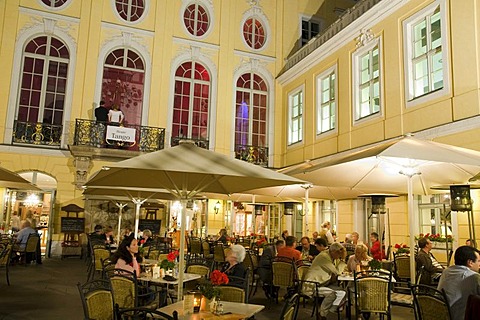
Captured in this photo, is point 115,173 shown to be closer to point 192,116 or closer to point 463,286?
point 463,286

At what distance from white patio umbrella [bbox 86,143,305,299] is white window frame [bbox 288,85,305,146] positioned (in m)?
11.0

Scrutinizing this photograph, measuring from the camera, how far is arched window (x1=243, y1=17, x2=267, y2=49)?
59.7 ft

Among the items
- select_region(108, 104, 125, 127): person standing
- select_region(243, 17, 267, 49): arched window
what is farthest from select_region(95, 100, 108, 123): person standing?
select_region(243, 17, 267, 49): arched window

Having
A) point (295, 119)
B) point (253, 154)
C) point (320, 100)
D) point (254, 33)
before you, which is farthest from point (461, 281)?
point (254, 33)

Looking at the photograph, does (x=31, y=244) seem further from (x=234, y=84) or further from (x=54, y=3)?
(x=234, y=84)

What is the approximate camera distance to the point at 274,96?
18.1m

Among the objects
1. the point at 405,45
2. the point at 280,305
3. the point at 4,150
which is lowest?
the point at 280,305

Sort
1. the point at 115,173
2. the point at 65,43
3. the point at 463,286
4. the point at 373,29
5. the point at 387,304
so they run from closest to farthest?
the point at 463,286 < the point at 115,173 < the point at 387,304 < the point at 373,29 < the point at 65,43

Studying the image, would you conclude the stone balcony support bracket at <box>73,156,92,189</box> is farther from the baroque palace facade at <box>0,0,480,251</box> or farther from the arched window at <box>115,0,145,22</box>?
the arched window at <box>115,0,145,22</box>

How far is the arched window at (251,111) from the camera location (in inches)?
698

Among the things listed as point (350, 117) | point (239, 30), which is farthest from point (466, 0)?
point (239, 30)

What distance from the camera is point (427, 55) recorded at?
34.4ft

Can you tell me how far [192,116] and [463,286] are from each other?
13.7 metres

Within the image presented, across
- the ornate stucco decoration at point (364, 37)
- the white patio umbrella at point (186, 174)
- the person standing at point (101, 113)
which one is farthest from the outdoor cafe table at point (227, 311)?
the person standing at point (101, 113)
